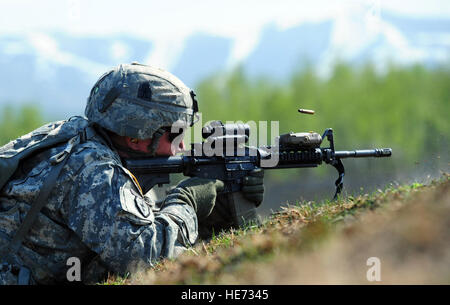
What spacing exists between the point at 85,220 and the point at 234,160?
7.57ft

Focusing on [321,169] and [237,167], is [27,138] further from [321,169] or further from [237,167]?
[321,169]

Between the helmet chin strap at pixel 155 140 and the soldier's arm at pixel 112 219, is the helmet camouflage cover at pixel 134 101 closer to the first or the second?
the helmet chin strap at pixel 155 140

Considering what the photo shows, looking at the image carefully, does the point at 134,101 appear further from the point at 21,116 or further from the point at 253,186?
the point at 21,116

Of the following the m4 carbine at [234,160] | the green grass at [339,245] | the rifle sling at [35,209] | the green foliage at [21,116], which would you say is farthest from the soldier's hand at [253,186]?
the green foliage at [21,116]

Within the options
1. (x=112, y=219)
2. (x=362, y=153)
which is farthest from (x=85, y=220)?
(x=362, y=153)

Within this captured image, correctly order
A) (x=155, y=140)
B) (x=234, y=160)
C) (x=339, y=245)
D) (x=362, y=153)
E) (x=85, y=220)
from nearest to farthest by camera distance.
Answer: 1. (x=339, y=245)
2. (x=85, y=220)
3. (x=155, y=140)
4. (x=234, y=160)
5. (x=362, y=153)

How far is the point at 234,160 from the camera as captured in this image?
6.77 m

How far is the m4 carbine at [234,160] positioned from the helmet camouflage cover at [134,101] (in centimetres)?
43

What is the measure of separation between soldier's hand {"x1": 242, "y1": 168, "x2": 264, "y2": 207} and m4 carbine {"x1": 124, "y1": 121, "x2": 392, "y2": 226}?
0.06 metres

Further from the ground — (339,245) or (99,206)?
(99,206)

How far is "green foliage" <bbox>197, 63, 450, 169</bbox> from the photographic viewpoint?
47.7 meters

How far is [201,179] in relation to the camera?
6352mm

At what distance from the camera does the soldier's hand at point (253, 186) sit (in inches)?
266

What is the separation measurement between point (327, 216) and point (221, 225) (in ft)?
7.27
